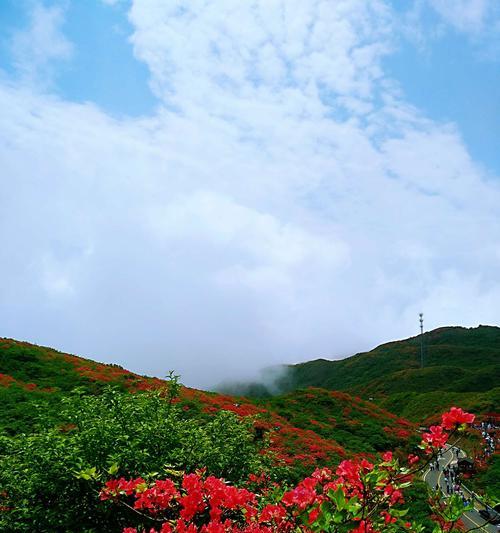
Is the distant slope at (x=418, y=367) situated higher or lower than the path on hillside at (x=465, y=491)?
higher

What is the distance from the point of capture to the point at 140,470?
7262 mm

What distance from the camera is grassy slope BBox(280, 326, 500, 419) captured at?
70.3m

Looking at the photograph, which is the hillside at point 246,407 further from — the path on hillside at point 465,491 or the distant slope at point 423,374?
the distant slope at point 423,374

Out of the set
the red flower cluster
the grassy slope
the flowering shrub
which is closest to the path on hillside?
the flowering shrub

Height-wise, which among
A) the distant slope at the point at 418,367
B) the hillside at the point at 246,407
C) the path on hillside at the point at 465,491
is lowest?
the path on hillside at the point at 465,491

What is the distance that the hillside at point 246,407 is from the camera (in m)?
17.4

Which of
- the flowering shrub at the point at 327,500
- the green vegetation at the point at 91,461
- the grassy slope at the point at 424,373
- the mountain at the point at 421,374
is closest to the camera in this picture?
the flowering shrub at the point at 327,500

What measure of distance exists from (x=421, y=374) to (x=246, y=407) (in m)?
83.5

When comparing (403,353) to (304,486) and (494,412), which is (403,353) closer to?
(494,412)

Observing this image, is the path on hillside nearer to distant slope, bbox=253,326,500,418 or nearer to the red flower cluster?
the red flower cluster

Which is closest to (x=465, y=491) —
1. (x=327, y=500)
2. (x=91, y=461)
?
(x=91, y=461)

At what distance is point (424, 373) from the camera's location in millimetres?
96625

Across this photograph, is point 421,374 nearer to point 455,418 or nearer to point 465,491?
point 465,491

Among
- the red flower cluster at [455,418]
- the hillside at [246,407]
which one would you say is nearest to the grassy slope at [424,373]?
the hillside at [246,407]
